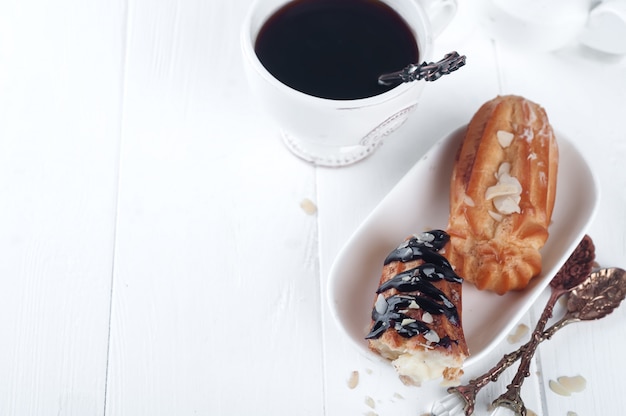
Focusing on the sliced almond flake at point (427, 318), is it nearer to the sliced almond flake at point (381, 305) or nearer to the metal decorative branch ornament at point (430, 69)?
the sliced almond flake at point (381, 305)

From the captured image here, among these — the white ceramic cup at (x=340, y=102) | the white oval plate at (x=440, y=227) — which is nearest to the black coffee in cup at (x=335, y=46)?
the white ceramic cup at (x=340, y=102)

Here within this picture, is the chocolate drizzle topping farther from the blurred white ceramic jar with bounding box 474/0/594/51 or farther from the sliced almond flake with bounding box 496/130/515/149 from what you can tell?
the blurred white ceramic jar with bounding box 474/0/594/51

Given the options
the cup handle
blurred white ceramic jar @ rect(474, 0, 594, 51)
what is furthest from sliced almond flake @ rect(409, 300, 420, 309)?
blurred white ceramic jar @ rect(474, 0, 594, 51)

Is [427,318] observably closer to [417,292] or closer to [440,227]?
[417,292]

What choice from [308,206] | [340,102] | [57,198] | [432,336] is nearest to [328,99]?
[340,102]

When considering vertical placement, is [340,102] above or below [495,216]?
above

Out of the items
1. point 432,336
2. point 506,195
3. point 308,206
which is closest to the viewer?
point 432,336

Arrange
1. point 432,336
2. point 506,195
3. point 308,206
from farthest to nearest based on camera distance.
→ point 308,206 < point 506,195 < point 432,336
